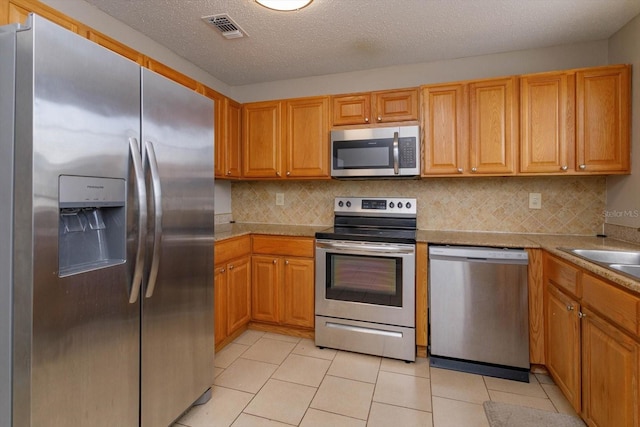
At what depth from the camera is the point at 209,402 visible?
6.22 ft

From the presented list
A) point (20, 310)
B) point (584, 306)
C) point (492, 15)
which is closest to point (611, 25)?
point (492, 15)

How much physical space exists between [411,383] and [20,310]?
206 cm

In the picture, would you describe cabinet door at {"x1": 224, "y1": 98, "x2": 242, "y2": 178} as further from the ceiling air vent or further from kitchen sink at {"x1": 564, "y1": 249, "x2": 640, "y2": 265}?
kitchen sink at {"x1": 564, "y1": 249, "x2": 640, "y2": 265}

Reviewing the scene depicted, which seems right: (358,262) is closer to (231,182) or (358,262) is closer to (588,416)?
(588,416)

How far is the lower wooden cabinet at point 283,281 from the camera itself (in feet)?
8.84

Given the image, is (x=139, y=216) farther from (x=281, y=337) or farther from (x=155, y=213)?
(x=281, y=337)

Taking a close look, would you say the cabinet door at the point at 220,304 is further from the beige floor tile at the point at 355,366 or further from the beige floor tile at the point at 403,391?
the beige floor tile at the point at 403,391

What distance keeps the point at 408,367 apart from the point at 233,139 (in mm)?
2440

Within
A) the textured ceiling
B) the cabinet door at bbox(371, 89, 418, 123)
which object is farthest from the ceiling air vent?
the cabinet door at bbox(371, 89, 418, 123)

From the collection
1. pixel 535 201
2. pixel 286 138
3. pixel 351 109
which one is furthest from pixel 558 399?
pixel 286 138

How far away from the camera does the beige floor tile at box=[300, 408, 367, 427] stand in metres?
1.73

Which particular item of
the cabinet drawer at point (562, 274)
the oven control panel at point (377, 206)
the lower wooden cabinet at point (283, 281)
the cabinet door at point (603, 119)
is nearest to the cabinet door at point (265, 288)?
the lower wooden cabinet at point (283, 281)

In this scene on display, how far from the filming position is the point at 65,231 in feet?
3.91

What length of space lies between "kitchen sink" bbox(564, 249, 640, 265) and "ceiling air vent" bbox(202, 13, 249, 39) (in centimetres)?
257
